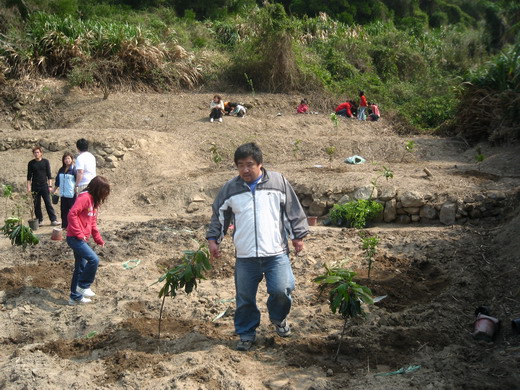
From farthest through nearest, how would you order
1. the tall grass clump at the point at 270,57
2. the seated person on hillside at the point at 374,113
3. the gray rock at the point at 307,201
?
the tall grass clump at the point at 270,57, the seated person on hillside at the point at 374,113, the gray rock at the point at 307,201

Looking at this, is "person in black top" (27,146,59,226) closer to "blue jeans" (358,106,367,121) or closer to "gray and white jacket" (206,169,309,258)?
"gray and white jacket" (206,169,309,258)

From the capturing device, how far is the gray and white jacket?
471cm

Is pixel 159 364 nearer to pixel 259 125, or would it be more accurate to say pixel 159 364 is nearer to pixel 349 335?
pixel 349 335

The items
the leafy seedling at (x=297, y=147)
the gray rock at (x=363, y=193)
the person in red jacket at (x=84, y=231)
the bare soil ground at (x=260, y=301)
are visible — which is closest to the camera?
the bare soil ground at (x=260, y=301)

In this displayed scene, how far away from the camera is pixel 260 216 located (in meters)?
4.72

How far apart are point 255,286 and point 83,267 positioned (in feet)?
7.42

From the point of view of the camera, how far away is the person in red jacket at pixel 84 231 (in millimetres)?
5980

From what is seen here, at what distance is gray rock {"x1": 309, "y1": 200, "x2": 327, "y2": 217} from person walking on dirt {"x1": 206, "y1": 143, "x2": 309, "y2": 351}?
520 cm

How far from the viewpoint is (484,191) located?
936 centimetres

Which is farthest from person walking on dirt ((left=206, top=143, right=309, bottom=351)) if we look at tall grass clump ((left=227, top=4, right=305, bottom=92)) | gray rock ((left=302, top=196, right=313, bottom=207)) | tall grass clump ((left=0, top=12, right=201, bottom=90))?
tall grass clump ((left=227, top=4, right=305, bottom=92))

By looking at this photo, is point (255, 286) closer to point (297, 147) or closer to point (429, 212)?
point (429, 212)

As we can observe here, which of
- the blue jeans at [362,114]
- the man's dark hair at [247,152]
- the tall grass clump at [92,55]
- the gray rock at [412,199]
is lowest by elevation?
the gray rock at [412,199]

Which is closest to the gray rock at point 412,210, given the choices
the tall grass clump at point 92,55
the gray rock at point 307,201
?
the gray rock at point 307,201

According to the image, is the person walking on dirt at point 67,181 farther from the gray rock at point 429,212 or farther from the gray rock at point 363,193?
the gray rock at point 429,212
